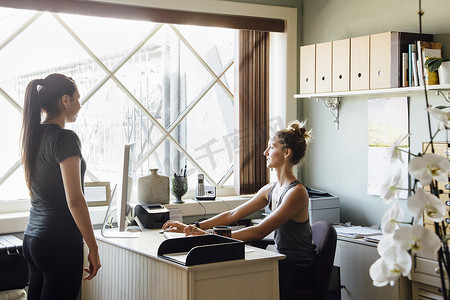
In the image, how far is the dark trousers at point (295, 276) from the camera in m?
3.08

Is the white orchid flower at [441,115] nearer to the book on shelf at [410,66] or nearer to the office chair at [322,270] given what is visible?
the office chair at [322,270]

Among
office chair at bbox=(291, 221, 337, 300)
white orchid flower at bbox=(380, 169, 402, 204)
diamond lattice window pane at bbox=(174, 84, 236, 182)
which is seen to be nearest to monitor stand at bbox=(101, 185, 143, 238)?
office chair at bbox=(291, 221, 337, 300)

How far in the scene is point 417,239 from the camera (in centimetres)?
108

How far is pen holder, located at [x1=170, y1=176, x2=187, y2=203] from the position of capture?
4113 mm

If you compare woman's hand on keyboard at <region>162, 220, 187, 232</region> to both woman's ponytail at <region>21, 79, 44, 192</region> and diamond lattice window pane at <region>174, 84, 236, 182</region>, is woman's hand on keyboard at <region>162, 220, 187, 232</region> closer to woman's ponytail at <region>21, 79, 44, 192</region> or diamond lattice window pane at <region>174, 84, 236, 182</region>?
woman's ponytail at <region>21, 79, 44, 192</region>

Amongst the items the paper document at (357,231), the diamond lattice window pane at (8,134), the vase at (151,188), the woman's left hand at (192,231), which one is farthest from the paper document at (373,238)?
the diamond lattice window pane at (8,134)

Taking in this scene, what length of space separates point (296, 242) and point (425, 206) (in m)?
2.12

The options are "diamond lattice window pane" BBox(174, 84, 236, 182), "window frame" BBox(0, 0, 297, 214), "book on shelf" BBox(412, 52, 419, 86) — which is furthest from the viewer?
"diamond lattice window pane" BBox(174, 84, 236, 182)

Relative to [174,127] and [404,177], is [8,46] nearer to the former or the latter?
[174,127]

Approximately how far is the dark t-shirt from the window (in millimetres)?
1246

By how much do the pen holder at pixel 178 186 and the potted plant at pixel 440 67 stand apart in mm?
1805

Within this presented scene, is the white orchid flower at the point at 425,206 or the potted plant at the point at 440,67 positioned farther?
the potted plant at the point at 440,67

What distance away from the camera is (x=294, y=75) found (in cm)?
461

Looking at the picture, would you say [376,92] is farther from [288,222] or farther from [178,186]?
[178,186]
